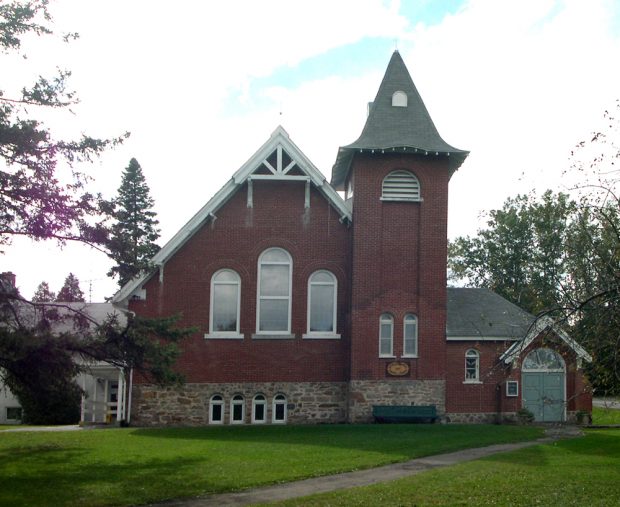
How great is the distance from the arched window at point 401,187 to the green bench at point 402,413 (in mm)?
6559

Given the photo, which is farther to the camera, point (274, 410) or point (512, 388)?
point (512, 388)

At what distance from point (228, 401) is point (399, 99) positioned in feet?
37.9

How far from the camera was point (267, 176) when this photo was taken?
2483cm

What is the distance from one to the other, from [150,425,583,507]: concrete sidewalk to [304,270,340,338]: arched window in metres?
7.94

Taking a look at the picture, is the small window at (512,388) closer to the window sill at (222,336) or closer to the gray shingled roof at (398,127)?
the gray shingled roof at (398,127)

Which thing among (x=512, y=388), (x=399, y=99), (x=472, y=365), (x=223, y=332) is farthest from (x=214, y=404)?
(x=399, y=99)

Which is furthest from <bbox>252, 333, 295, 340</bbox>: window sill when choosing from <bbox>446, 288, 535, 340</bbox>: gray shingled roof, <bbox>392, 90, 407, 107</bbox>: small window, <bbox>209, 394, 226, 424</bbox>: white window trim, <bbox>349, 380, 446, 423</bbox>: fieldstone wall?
<bbox>392, 90, 407, 107</bbox>: small window

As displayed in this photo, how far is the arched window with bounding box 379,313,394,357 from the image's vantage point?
24641 millimetres

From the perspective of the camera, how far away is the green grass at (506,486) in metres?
11.9

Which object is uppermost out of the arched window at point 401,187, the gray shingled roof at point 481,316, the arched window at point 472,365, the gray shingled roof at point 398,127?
the gray shingled roof at point 398,127

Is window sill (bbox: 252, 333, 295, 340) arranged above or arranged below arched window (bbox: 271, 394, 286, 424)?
above

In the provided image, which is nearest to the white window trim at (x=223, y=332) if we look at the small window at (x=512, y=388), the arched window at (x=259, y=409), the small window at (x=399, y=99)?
the arched window at (x=259, y=409)

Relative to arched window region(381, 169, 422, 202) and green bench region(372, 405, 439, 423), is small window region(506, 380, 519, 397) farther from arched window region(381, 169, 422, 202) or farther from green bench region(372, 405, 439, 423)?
arched window region(381, 169, 422, 202)

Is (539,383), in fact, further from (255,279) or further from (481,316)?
(255,279)
